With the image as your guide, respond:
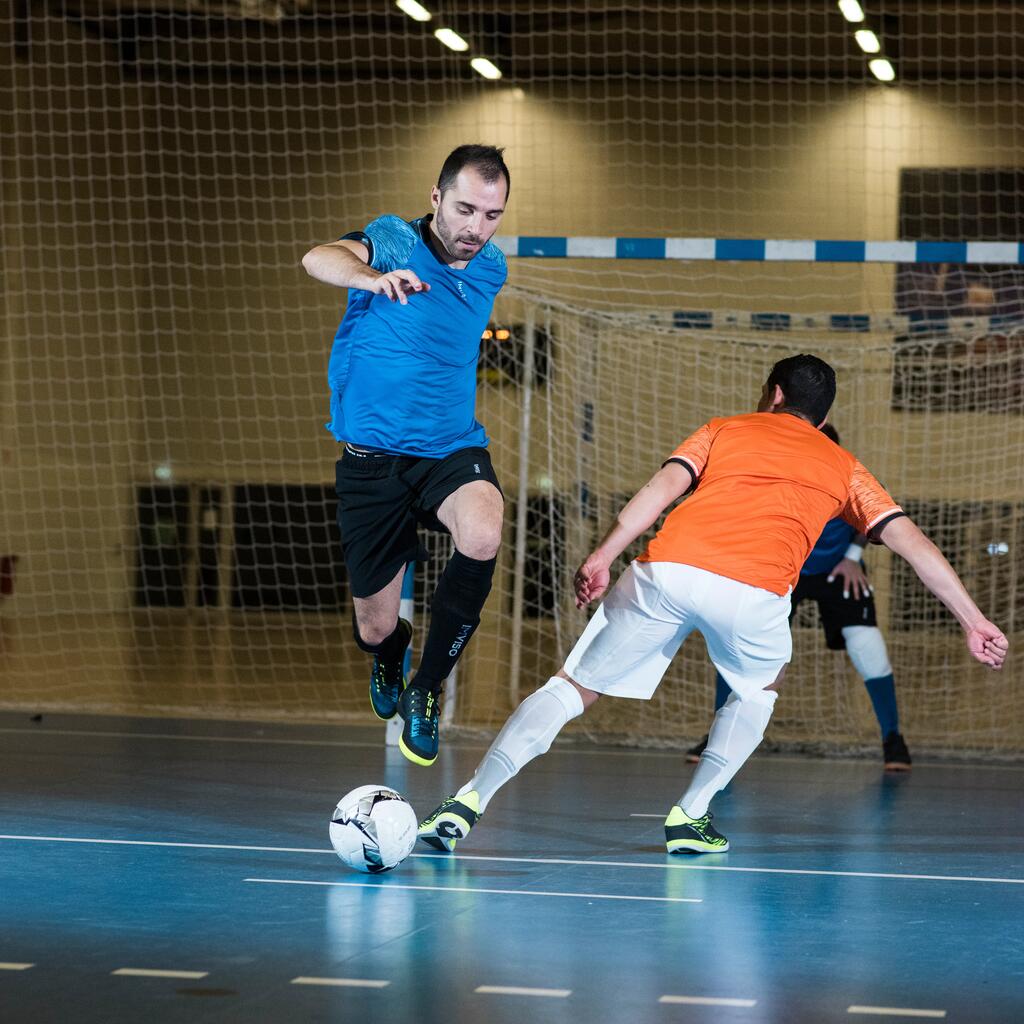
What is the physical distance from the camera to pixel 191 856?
4.32 meters

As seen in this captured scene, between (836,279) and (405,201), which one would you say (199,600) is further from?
(836,279)

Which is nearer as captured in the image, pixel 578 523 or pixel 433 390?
pixel 433 390

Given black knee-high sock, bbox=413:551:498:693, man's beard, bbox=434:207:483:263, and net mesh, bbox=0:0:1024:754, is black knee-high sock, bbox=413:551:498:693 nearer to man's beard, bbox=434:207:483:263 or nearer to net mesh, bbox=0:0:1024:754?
man's beard, bbox=434:207:483:263

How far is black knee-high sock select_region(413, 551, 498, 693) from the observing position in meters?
4.48

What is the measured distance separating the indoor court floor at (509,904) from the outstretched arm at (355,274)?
61.1 inches

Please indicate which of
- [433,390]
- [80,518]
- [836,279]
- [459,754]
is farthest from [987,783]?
[80,518]

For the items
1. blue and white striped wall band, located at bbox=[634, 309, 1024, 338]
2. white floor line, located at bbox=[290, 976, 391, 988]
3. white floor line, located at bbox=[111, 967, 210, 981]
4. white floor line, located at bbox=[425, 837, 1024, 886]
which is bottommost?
white floor line, located at bbox=[425, 837, 1024, 886]

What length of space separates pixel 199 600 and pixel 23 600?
2.73m

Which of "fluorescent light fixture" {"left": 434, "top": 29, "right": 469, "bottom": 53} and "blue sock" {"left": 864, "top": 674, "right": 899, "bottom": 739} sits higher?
"fluorescent light fixture" {"left": 434, "top": 29, "right": 469, "bottom": 53}

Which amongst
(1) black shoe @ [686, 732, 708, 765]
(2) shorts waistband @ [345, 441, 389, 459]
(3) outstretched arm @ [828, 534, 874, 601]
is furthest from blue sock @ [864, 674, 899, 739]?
(2) shorts waistband @ [345, 441, 389, 459]

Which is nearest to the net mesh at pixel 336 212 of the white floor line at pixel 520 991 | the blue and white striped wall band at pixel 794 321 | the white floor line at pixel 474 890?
the blue and white striped wall band at pixel 794 321

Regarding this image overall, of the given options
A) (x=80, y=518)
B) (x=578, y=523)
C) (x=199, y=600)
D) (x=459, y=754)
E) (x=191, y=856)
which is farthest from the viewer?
(x=199, y=600)

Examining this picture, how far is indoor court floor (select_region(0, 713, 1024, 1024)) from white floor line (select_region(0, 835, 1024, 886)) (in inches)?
0.7

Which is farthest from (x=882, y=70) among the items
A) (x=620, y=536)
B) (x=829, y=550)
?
(x=620, y=536)
